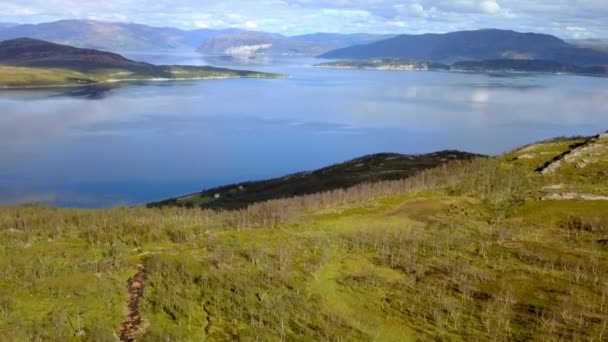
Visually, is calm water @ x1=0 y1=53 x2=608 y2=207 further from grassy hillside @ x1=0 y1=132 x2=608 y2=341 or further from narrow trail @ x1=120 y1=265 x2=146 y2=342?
narrow trail @ x1=120 y1=265 x2=146 y2=342

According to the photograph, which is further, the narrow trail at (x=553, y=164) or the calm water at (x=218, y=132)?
the calm water at (x=218, y=132)

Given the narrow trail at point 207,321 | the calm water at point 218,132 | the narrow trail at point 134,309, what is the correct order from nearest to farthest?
the narrow trail at point 134,309 → the narrow trail at point 207,321 → the calm water at point 218,132

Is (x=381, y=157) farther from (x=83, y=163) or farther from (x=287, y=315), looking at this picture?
(x=287, y=315)

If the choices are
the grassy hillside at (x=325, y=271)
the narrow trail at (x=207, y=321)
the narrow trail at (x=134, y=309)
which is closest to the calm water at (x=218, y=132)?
the grassy hillside at (x=325, y=271)

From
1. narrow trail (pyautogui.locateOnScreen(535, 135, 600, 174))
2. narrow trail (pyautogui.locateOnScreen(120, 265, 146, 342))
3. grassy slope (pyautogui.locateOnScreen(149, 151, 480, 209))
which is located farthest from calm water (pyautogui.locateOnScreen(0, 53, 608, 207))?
narrow trail (pyautogui.locateOnScreen(535, 135, 600, 174))

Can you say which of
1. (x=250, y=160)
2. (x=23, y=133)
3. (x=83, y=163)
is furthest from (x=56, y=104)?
(x=250, y=160)

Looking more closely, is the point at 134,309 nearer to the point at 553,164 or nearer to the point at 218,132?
the point at 553,164

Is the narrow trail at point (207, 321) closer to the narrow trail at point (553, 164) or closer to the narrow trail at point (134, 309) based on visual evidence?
the narrow trail at point (134, 309)
